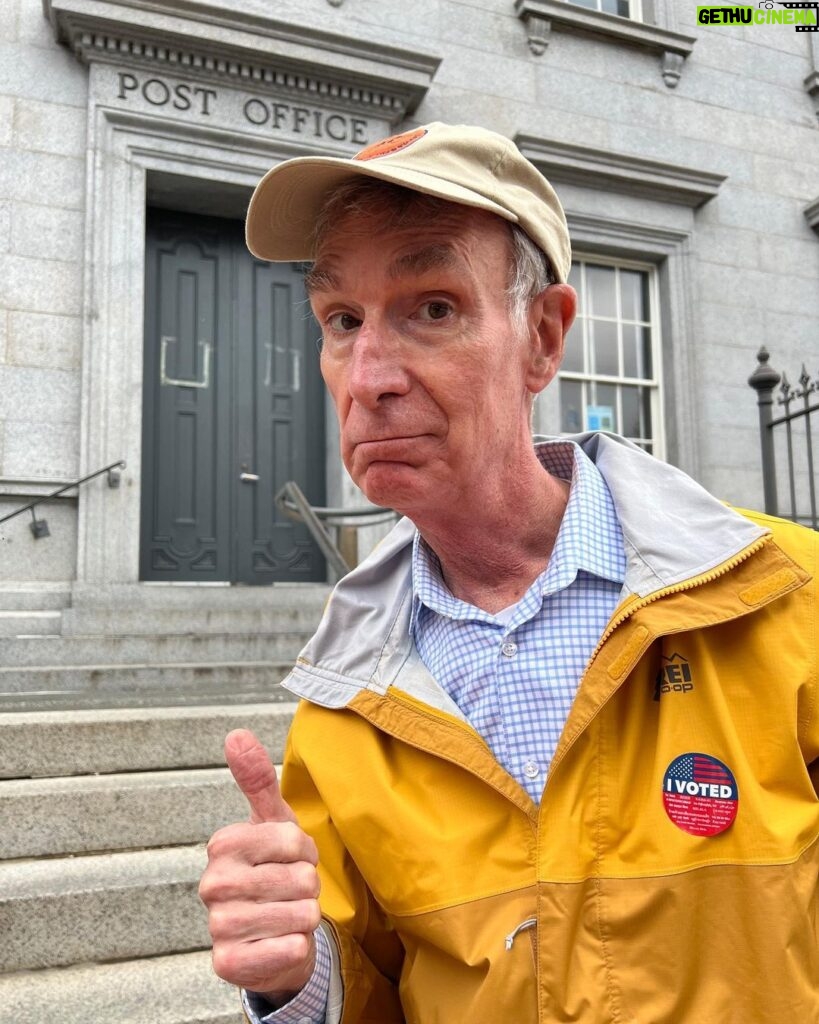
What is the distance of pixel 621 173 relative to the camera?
25.5 ft

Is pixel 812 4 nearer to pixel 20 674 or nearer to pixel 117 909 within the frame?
pixel 20 674

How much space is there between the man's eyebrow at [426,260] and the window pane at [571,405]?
6526 mm

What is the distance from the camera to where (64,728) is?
3203 millimetres

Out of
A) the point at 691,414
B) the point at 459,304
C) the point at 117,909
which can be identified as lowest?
the point at 117,909

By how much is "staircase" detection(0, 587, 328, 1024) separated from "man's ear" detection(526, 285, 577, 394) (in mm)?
1842

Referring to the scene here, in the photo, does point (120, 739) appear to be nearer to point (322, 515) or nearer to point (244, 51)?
point (322, 515)

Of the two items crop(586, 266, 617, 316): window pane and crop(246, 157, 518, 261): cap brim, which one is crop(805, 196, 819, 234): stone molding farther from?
crop(246, 157, 518, 261): cap brim

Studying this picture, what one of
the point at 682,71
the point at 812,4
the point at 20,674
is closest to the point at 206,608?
the point at 20,674

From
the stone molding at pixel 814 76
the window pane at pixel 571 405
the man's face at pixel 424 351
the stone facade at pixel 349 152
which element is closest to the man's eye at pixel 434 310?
the man's face at pixel 424 351

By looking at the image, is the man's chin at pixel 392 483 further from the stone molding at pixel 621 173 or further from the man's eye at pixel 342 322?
the stone molding at pixel 621 173

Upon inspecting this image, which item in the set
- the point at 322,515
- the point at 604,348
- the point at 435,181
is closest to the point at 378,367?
the point at 435,181

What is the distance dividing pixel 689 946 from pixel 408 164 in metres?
1.23

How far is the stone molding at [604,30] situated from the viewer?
764cm

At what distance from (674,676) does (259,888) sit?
66cm
